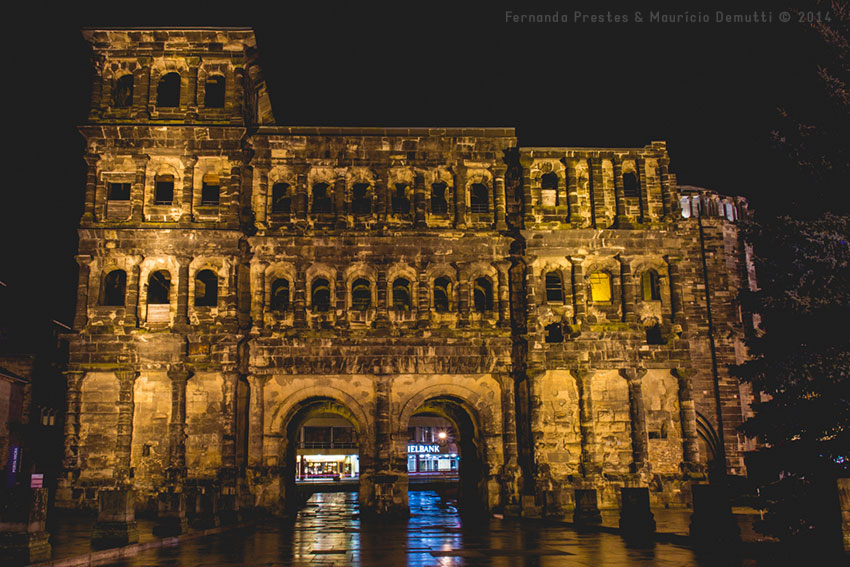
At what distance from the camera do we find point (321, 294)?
103ft

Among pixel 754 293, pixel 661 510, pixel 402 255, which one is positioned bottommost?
pixel 661 510

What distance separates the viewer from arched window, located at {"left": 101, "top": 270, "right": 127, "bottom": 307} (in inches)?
1182

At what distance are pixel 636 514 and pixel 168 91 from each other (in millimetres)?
25490

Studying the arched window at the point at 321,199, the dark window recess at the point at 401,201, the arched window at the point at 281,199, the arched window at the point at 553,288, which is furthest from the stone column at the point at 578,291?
the arched window at the point at 281,199

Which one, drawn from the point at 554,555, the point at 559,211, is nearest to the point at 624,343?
the point at 559,211

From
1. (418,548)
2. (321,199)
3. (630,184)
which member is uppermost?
(630,184)

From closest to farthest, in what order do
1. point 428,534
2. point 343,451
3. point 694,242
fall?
point 428,534 → point 694,242 → point 343,451

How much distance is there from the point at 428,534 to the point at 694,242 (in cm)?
2180

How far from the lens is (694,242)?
34656 millimetres

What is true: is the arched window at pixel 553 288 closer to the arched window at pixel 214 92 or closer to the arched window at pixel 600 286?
the arched window at pixel 600 286

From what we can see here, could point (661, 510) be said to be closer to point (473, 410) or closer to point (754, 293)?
point (473, 410)

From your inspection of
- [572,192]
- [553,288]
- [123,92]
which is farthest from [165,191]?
[572,192]

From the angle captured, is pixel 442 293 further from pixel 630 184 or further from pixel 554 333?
pixel 630 184

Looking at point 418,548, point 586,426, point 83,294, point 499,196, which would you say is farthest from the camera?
point 499,196
